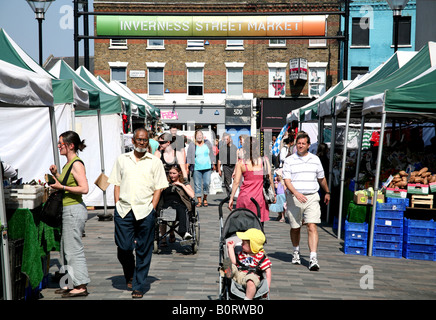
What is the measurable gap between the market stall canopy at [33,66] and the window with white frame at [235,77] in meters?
30.3

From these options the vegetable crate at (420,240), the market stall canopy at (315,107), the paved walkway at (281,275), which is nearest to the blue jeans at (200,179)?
the market stall canopy at (315,107)

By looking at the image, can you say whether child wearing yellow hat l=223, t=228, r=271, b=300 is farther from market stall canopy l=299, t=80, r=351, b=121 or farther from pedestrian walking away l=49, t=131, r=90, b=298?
market stall canopy l=299, t=80, r=351, b=121

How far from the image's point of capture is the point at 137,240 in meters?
6.57

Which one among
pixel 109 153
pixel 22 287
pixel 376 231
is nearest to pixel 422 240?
pixel 376 231

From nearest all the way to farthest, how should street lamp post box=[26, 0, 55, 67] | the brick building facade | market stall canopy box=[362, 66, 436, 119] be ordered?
market stall canopy box=[362, 66, 436, 119] < street lamp post box=[26, 0, 55, 67] < the brick building facade

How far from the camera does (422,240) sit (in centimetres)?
932

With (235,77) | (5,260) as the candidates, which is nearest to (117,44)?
(235,77)

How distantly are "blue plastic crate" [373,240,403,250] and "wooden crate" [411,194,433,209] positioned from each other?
705 mm

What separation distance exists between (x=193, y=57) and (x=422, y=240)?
32.2m

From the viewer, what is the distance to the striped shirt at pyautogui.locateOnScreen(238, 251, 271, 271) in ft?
17.4

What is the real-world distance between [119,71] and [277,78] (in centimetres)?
1149

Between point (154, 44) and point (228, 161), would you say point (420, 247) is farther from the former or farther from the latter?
point (154, 44)

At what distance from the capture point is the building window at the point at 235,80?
3972cm

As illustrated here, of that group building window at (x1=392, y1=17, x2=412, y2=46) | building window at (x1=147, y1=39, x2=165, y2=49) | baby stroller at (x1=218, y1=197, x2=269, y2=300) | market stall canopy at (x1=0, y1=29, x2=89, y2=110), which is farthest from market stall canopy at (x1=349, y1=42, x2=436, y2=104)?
building window at (x1=147, y1=39, x2=165, y2=49)
